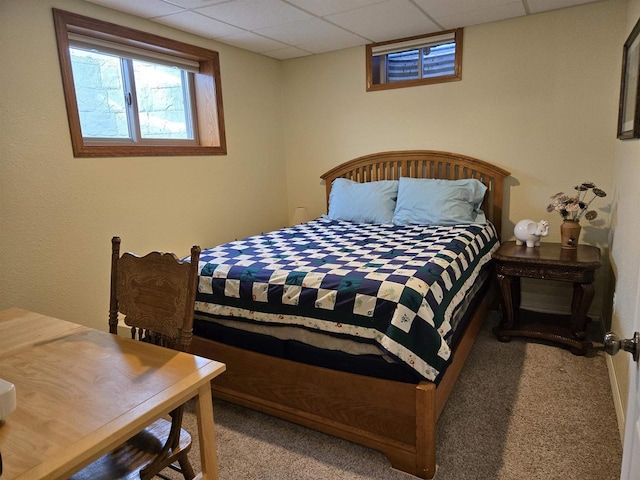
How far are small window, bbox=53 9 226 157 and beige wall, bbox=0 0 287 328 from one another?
7 cm

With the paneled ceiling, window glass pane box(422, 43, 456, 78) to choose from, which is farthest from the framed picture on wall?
window glass pane box(422, 43, 456, 78)

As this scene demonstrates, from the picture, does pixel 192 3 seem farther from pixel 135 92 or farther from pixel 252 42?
pixel 252 42

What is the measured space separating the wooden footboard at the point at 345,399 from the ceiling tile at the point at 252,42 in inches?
89.6

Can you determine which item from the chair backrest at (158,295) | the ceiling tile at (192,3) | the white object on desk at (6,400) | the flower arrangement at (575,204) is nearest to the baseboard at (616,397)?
the flower arrangement at (575,204)

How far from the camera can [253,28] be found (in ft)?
9.83

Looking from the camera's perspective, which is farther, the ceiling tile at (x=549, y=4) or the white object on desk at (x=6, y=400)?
the ceiling tile at (x=549, y=4)

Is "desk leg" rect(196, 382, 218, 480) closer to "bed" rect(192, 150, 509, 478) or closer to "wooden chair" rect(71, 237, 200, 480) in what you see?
"wooden chair" rect(71, 237, 200, 480)

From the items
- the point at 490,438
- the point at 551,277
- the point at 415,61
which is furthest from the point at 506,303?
the point at 415,61

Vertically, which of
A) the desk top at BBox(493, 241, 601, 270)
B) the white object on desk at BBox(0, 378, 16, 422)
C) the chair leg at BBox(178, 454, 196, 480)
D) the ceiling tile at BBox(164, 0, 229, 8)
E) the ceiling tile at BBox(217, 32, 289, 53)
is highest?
the ceiling tile at BBox(217, 32, 289, 53)

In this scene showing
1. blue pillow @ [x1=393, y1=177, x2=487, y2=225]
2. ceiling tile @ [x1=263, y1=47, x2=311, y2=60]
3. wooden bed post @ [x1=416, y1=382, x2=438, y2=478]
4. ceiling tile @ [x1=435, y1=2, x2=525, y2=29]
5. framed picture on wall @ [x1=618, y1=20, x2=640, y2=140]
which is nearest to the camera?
wooden bed post @ [x1=416, y1=382, x2=438, y2=478]

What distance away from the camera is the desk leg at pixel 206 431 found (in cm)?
114

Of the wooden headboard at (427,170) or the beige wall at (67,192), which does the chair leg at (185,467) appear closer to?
the beige wall at (67,192)

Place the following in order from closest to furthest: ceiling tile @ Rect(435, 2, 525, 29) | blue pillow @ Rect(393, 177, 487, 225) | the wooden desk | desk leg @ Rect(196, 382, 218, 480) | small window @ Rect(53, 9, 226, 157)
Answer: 1. the wooden desk
2. desk leg @ Rect(196, 382, 218, 480)
3. small window @ Rect(53, 9, 226, 157)
4. ceiling tile @ Rect(435, 2, 525, 29)
5. blue pillow @ Rect(393, 177, 487, 225)

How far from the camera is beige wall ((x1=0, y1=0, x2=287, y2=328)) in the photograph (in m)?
2.13
